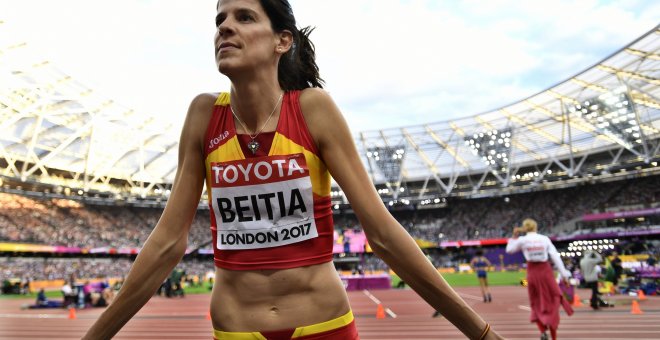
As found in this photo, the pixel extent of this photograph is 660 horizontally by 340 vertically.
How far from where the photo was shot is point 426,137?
48.3 meters

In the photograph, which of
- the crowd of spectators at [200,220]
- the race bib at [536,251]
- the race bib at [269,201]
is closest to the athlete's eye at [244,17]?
the race bib at [269,201]

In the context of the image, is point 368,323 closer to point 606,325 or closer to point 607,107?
point 606,325

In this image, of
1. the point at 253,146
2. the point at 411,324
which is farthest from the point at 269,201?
the point at 411,324

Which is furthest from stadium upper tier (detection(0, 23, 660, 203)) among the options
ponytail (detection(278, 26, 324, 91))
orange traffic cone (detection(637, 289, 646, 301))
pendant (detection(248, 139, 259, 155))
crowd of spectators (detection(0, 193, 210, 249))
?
pendant (detection(248, 139, 259, 155))

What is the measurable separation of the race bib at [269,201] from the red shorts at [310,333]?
0.79 feet

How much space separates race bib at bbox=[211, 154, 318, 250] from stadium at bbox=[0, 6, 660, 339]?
22.1 meters

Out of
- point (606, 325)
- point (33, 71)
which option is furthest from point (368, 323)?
point (33, 71)

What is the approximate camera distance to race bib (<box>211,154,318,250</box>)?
1.48 meters

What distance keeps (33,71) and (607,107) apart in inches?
1506

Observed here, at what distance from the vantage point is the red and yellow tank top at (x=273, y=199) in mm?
1472

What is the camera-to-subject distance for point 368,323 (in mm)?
10758

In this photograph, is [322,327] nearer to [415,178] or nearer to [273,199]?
[273,199]

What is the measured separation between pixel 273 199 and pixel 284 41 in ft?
1.65

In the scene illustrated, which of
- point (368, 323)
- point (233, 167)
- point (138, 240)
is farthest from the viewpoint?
point (138, 240)
